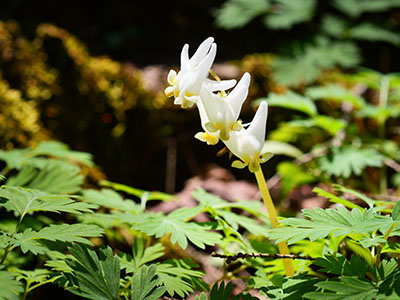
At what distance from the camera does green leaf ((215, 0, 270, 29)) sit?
4.00 metres

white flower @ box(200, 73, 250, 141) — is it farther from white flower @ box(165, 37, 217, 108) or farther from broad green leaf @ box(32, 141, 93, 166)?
broad green leaf @ box(32, 141, 93, 166)

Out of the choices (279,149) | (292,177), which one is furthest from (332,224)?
(279,149)

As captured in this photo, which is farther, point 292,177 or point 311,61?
point 311,61

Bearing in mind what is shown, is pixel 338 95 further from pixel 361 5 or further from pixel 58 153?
pixel 58 153

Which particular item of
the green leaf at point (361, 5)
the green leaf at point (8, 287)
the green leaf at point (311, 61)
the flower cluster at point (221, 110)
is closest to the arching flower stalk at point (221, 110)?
the flower cluster at point (221, 110)

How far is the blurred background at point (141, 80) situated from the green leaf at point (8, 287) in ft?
6.00

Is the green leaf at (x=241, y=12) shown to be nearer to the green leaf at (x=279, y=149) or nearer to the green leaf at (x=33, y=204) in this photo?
the green leaf at (x=279, y=149)

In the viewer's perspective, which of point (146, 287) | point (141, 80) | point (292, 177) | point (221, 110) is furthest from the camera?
point (141, 80)

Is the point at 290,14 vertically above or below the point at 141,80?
above

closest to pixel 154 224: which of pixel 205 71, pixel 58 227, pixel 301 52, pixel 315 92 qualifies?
pixel 58 227

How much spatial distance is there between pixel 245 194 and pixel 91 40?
329 centimetres

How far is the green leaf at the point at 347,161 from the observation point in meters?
2.27

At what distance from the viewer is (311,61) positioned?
140 inches

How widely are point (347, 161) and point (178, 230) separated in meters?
1.46
